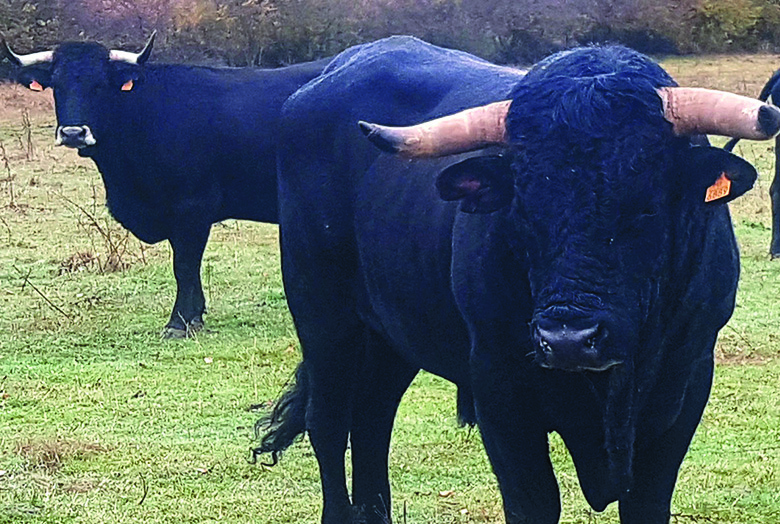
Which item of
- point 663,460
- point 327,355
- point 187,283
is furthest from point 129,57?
point 663,460

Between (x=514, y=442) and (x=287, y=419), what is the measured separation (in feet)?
6.63

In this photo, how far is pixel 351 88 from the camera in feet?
17.1

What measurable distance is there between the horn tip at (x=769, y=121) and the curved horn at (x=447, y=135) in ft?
2.18

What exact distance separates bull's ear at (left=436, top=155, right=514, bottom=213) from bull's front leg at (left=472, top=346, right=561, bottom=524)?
46 centimetres

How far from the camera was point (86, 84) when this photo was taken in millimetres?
11336

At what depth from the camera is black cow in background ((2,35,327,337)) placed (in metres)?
10.9

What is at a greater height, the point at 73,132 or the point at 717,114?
the point at 717,114

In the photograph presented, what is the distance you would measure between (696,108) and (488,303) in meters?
0.78

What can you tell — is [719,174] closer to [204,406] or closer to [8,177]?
[204,406]

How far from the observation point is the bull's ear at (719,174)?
3.61 meters

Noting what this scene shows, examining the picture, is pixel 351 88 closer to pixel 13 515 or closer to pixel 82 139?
pixel 13 515

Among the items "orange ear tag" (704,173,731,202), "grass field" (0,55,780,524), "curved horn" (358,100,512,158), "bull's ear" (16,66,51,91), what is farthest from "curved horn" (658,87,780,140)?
"bull's ear" (16,66,51,91)

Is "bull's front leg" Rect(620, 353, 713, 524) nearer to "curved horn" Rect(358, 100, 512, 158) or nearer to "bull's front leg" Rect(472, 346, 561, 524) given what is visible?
"bull's front leg" Rect(472, 346, 561, 524)

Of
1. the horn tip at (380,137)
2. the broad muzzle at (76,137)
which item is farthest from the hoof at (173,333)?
the horn tip at (380,137)
